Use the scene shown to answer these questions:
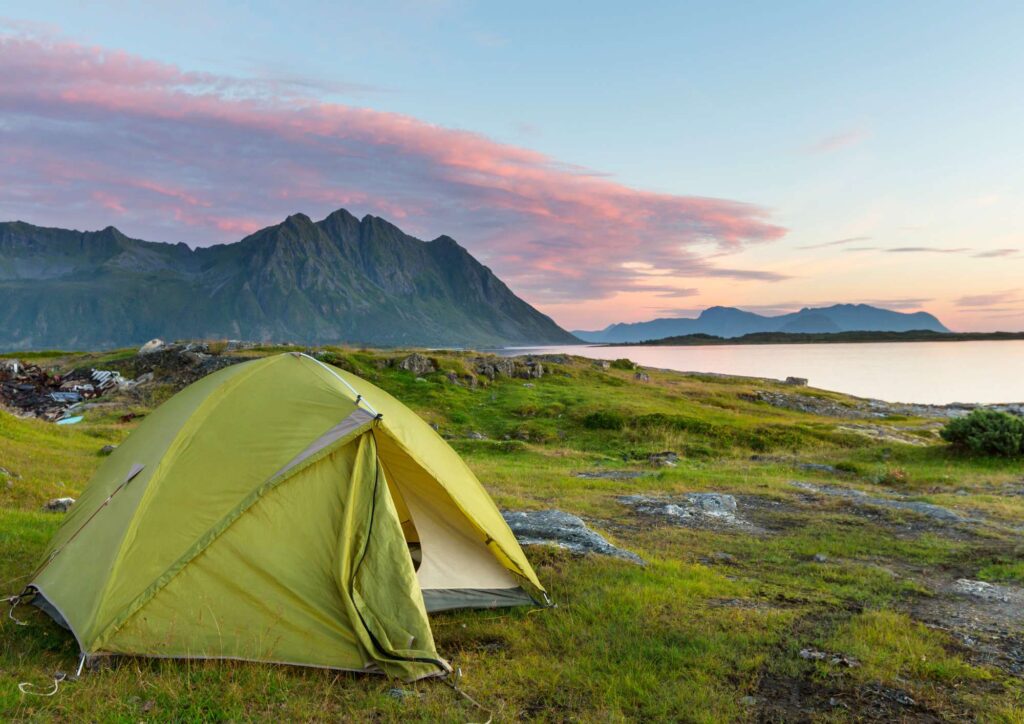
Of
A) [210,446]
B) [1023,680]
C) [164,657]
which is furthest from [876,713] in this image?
[210,446]

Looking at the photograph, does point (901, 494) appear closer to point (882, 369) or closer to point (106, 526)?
point (106, 526)

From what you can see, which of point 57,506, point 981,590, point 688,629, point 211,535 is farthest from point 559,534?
point 57,506

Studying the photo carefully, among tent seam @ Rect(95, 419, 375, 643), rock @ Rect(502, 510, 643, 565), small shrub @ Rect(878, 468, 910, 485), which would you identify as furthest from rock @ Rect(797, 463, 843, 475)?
tent seam @ Rect(95, 419, 375, 643)

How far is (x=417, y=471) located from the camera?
9008 millimetres

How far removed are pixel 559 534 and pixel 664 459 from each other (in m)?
15.5

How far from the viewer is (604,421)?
34.4 metres

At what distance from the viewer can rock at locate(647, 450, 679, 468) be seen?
82.5 feet

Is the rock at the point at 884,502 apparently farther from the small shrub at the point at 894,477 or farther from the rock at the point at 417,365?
the rock at the point at 417,365

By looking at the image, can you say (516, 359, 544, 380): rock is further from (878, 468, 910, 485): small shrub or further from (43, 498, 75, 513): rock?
(43, 498, 75, 513): rock

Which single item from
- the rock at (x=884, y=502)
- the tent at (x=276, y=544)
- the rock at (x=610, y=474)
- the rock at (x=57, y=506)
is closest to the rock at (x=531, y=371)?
the rock at (x=610, y=474)

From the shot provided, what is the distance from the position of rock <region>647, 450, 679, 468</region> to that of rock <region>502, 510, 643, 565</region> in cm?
1287

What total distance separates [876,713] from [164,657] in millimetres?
7543

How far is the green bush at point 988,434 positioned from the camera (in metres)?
23.9

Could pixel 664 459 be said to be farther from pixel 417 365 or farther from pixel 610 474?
pixel 417 365
